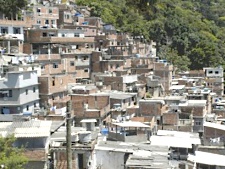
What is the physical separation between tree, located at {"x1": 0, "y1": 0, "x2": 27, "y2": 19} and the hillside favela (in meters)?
0.09

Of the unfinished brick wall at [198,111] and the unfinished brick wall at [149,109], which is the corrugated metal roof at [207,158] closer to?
the unfinished brick wall at [149,109]

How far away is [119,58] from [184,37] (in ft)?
78.0

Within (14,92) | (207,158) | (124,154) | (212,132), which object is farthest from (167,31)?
(124,154)

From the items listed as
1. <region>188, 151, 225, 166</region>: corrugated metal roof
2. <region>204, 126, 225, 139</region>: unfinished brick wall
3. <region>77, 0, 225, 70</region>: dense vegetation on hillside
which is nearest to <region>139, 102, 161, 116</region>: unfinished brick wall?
<region>204, 126, 225, 139</region>: unfinished brick wall

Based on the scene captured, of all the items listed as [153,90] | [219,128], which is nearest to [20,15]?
[153,90]

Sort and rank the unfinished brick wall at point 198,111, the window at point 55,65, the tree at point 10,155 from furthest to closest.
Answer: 1. the window at point 55,65
2. the unfinished brick wall at point 198,111
3. the tree at point 10,155

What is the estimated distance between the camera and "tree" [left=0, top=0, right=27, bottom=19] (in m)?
35.8

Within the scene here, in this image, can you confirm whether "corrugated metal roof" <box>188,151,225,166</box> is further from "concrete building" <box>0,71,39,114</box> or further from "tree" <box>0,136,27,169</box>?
"concrete building" <box>0,71,39,114</box>

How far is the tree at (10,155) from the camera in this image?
12.1 m

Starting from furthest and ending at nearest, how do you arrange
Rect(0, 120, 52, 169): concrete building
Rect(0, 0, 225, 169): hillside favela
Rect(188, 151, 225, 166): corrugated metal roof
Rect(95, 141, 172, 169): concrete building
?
Rect(188, 151, 225, 166): corrugated metal roof → Rect(95, 141, 172, 169): concrete building → Rect(0, 0, 225, 169): hillside favela → Rect(0, 120, 52, 169): concrete building

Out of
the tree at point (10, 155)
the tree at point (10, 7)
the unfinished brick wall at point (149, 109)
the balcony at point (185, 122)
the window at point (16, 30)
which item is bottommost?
the balcony at point (185, 122)

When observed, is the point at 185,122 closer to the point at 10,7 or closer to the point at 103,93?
the point at 103,93

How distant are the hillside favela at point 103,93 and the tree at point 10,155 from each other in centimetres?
3

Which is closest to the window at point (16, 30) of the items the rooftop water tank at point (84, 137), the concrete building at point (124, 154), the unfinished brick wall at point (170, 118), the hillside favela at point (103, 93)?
the hillside favela at point (103, 93)
